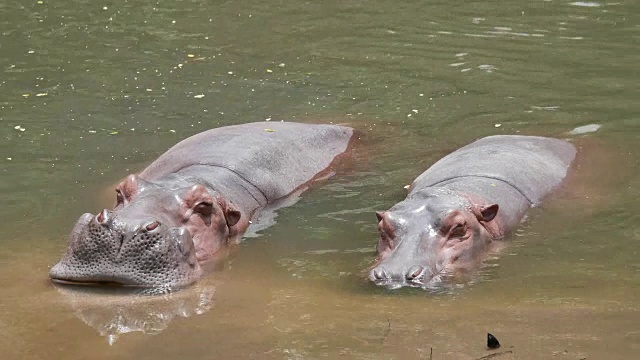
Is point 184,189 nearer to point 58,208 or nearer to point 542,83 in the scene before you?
point 58,208

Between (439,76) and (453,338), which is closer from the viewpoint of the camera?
(453,338)

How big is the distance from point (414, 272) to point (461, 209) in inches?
32.7

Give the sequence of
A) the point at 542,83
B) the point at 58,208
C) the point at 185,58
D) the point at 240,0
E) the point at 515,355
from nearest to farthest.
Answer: the point at 515,355
the point at 58,208
the point at 542,83
the point at 185,58
the point at 240,0

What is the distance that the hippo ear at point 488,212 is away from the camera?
8008 millimetres

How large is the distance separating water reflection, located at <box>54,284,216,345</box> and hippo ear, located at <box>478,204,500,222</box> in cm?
178

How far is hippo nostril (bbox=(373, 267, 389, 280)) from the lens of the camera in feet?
24.0

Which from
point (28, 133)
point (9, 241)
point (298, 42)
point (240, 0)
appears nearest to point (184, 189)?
point (9, 241)

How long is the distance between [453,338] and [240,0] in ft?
34.3

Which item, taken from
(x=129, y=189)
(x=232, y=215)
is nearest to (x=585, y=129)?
(x=232, y=215)

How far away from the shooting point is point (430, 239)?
769 centimetres

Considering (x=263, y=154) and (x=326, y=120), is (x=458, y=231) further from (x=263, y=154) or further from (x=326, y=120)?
(x=326, y=120)

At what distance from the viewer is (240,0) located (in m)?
16.1

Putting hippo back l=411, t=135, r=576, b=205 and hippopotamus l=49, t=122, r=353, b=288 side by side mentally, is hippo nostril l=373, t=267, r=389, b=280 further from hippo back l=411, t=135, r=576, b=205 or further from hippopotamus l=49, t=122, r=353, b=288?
hippo back l=411, t=135, r=576, b=205

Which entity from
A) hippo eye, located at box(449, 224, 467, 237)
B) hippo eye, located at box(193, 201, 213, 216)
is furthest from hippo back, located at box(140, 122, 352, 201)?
hippo eye, located at box(449, 224, 467, 237)
